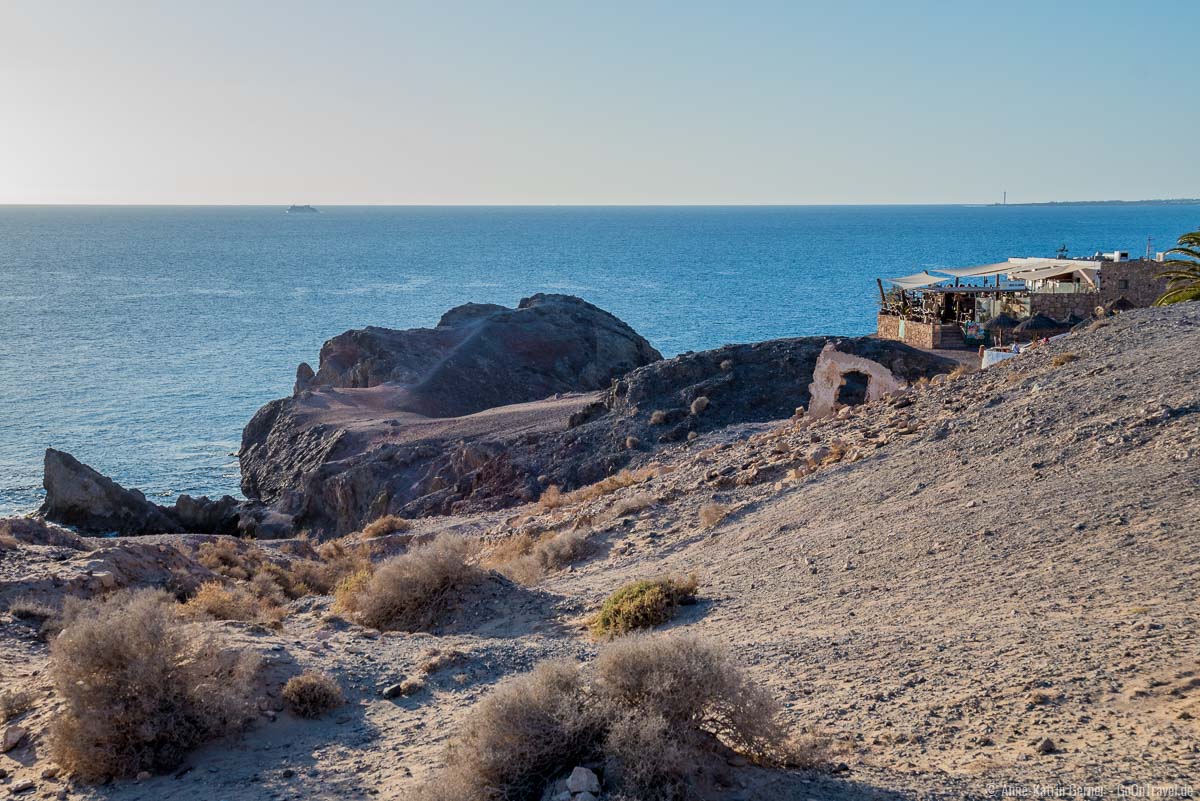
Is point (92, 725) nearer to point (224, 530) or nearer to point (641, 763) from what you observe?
point (641, 763)

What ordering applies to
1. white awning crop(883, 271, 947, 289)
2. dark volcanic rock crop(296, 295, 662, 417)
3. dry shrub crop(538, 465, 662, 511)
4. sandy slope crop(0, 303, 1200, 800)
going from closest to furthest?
sandy slope crop(0, 303, 1200, 800) → dry shrub crop(538, 465, 662, 511) → white awning crop(883, 271, 947, 289) → dark volcanic rock crop(296, 295, 662, 417)

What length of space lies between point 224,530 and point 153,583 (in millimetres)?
16810

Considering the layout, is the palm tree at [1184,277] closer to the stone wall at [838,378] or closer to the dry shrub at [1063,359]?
the stone wall at [838,378]

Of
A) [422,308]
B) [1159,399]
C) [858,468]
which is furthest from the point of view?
[422,308]

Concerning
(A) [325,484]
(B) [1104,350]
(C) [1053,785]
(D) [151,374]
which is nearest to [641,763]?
(C) [1053,785]

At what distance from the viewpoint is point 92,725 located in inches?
342

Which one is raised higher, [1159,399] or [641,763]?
[1159,399]

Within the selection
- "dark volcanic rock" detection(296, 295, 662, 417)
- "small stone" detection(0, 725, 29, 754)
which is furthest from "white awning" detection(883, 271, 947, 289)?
"small stone" detection(0, 725, 29, 754)

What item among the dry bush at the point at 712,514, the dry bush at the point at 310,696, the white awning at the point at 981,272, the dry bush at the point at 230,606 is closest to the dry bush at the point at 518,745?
the dry bush at the point at 310,696

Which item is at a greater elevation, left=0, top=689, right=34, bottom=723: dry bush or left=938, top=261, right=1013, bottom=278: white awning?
left=938, top=261, right=1013, bottom=278: white awning

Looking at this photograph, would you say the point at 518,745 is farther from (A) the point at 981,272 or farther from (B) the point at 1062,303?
(A) the point at 981,272

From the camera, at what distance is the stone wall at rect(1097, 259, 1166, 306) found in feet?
112

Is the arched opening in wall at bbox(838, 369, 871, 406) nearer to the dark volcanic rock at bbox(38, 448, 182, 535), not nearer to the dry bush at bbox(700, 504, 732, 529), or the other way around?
Answer: the dry bush at bbox(700, 504, 732, 529)

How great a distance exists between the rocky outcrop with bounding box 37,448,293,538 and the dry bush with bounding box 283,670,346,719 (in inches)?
883
